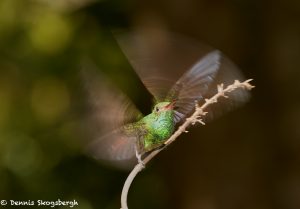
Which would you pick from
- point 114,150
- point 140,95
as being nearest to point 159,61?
point 114,150

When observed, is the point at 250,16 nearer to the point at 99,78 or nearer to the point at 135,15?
the point at 135,15

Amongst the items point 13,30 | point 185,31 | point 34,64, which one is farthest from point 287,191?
point 13,30

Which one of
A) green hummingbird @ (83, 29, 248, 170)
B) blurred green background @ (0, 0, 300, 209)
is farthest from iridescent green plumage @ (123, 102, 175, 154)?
blurred green background @ (0, 0, 300, 209)

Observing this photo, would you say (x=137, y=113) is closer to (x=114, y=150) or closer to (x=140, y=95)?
(x=114, y=150)

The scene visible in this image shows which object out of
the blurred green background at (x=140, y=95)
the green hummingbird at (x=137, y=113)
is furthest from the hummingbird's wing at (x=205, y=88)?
the blurred green background at (x=140, y=95)

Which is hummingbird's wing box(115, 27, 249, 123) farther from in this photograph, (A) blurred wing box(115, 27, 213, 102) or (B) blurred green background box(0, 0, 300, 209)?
(B) blurred green background box(0, 0, 300, 209)

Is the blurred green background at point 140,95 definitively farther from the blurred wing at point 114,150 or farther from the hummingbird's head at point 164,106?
the blurred wing at point 114,150
